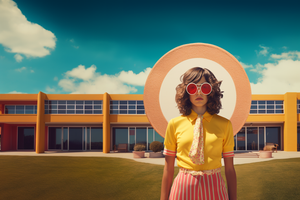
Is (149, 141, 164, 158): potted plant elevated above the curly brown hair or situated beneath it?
situated beneath

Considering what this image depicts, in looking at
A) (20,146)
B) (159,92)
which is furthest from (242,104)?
(20,146)

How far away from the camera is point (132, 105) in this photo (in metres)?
21.5

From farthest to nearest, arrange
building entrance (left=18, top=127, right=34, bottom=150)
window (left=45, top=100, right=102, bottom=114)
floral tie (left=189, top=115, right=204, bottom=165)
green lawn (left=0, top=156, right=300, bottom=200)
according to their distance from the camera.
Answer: building entrance (left=18, top=127, right=34, bottom=150)
window (left=45, top=100, right=102, bottom=114)
green lawn (left=0, top=156, right=300, bottom=200)
floral tie (left=189, top=115, right=204, bottom=165)

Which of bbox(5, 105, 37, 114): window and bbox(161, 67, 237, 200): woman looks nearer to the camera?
bbox(161, 67, 237, 200): woman

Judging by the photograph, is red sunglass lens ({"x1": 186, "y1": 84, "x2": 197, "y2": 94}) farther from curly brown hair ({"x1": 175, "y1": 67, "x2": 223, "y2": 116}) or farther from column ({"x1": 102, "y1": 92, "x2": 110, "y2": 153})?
column ({"x1": 102, "y1": 92, "x2": 110, "y2": 153})

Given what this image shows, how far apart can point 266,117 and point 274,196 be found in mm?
16928

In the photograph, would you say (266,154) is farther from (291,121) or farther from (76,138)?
(76,138)

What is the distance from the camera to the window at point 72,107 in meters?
21.6

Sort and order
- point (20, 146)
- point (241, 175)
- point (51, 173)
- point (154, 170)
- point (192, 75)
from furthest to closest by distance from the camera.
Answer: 1. point (20, 146)
2. point (154, 170)
3. point (51, 173)
4. point (241, 175)
5. point (192, 75)

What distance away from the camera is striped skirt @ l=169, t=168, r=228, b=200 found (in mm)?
1897

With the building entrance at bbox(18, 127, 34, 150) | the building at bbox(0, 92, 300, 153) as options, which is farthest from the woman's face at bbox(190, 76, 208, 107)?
the building entrance at bbox(18, 127, 34, 150)

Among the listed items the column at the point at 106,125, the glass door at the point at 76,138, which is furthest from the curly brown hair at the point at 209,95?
the glass door at the point at 76,138

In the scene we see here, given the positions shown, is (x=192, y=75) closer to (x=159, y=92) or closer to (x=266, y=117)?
(x=159, y=92)

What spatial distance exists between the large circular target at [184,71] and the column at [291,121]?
74.8ft
